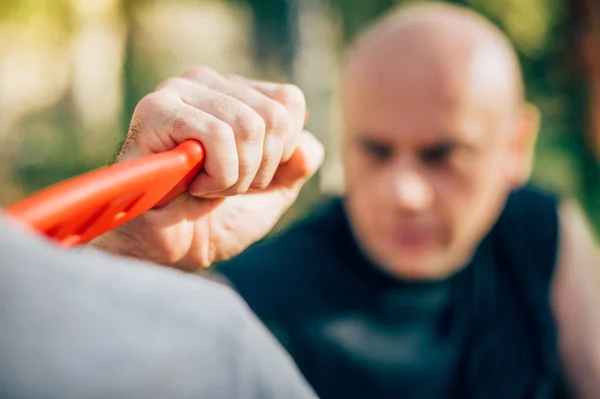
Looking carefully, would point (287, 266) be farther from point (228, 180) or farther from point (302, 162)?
point (228, 180)

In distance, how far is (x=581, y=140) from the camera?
3031mm

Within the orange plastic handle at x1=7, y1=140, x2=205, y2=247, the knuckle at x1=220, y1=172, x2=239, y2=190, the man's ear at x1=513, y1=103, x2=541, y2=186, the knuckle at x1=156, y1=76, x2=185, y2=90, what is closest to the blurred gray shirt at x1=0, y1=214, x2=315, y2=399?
the orange plastic handle at x1=7, y1=140, x2=205, y2=247

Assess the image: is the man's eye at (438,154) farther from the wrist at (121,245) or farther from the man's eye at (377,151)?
the wrist at (121,245)

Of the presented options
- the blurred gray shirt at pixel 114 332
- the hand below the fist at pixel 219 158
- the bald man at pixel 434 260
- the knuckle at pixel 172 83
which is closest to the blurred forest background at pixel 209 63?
the bald man at pixel 434 260

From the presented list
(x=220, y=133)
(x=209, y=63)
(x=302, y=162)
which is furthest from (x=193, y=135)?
(x=209, y=63)

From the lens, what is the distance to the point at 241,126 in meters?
0.52

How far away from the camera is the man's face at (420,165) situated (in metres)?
1.18

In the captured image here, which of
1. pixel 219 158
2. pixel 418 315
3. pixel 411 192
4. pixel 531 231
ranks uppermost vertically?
pixel 219 158

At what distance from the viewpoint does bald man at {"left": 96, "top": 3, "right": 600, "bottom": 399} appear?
3.89 feet

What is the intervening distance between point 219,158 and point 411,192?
0.71m

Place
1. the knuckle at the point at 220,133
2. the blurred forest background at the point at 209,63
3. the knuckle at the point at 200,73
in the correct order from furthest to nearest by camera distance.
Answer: the blurred forest background at the point at 209,63, the knuckle at the point at 200,73, the knuckle at the point at 220,133

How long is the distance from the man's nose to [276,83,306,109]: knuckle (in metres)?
0.60

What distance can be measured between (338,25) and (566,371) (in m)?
2.61

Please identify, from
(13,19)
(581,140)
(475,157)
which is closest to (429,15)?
(475,157)
